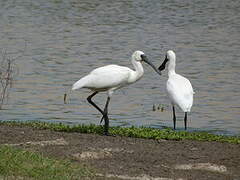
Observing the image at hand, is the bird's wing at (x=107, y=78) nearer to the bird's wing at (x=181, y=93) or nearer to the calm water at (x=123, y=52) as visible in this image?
the bird's wing at (x=181, y=93)

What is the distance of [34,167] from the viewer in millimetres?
8648

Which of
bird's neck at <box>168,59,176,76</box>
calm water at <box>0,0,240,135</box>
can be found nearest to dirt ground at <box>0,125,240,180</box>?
calm water at <box>0,0,240,135</box>

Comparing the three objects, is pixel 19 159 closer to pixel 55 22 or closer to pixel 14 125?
pixel 14 125

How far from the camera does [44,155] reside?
384 inches

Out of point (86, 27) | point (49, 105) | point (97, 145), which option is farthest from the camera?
point (86, 27)

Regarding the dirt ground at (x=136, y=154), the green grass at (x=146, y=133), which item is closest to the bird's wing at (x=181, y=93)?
the green grass at (x=146, y=133)

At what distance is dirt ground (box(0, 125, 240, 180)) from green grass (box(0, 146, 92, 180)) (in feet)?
0.94

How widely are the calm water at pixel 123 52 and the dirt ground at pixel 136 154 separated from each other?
3108mm

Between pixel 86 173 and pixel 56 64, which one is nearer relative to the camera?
pixel 86 173

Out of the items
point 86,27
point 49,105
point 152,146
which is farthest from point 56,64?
point 152,146

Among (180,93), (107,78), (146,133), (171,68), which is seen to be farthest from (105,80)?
(171,68)

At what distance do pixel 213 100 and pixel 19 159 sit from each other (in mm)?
8339

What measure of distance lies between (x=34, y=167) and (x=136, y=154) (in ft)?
6.20

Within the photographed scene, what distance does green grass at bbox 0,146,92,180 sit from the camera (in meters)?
8.37
